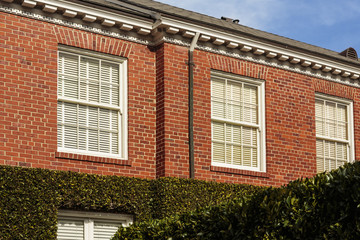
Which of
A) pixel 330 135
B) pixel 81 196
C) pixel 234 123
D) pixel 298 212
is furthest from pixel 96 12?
pixel 298 212

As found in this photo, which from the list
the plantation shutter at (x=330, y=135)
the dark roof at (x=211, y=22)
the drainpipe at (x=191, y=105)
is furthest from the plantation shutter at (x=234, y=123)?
the plantation shutter at (x=330, y=135)

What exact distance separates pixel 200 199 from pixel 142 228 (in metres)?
3.76

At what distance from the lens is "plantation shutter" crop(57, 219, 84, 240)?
1423 centimetres

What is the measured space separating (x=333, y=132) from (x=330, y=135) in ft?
0.51

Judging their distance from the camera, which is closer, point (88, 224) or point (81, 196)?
point (81, 196)

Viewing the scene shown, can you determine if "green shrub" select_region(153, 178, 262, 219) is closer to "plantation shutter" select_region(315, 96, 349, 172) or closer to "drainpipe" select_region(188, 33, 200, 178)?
"drainpipe" select_region(188, 33, 200, 178)

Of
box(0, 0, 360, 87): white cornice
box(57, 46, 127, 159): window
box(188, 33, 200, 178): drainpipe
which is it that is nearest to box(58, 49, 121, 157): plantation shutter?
box(57, 46, 127, 159): window

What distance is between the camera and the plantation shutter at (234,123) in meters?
17.0

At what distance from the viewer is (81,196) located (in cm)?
1420

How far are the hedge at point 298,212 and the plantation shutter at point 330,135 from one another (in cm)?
955

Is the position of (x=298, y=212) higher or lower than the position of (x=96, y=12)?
lower

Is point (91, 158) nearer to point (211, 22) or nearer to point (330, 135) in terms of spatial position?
point (211, 22)

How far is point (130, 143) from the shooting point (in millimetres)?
15648

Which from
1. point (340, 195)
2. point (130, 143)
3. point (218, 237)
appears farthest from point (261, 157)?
point (340, 195)
